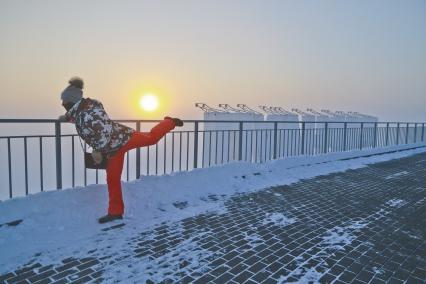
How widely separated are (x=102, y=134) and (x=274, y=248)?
8.37ft

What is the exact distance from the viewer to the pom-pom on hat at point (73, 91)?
14.7ft

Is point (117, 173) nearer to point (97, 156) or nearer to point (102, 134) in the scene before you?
point (97, 156)

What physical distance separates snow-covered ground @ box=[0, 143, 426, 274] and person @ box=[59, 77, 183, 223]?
43 cm

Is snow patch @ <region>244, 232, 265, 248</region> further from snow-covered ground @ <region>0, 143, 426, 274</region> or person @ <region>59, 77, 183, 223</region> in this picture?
person @ <region>59, 77, 183, 223</region>

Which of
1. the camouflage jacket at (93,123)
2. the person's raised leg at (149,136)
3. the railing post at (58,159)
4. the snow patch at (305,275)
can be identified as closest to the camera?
the snow patch at (305,275)

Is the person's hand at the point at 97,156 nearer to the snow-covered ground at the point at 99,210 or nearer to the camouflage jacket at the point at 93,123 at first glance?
the camouflage jacket at the point at 93,123

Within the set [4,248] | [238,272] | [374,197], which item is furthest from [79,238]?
[374,197]

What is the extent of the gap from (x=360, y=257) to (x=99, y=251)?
9.27 ft

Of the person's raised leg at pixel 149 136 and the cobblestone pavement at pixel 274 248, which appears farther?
the person's raised leg at pixel 149 136

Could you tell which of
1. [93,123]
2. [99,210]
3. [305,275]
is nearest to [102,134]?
[93,123]

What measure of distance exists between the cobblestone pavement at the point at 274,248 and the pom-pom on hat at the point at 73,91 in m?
1.78

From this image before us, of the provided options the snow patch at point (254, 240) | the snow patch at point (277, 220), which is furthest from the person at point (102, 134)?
the snow patch at point (277, 220)

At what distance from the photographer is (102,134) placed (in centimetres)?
443

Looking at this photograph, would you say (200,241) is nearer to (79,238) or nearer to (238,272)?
(238,272)
